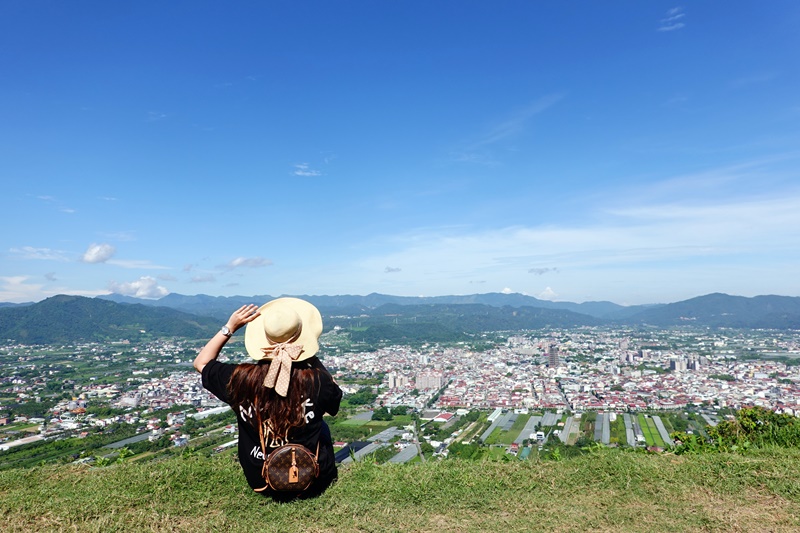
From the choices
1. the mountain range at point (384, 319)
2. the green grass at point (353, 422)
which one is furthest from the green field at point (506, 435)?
the mountain range at point (384, 319)

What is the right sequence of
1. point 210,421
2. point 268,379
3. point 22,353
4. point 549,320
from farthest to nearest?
point 549,320 < point 22,353 < point 210,421 < point 268,379

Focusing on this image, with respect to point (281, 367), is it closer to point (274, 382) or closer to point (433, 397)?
point (274, 382)

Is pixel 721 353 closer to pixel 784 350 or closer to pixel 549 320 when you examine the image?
pixel 784 350

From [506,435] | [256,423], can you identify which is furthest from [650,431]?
[256,423]

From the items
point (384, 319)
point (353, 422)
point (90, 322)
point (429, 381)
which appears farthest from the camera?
point (384, 319)

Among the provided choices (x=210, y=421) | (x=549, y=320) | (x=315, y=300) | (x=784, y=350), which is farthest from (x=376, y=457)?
(x=315, y=300)

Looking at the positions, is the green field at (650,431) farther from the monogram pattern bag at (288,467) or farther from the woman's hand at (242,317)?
the woman's hand at (242,317)
